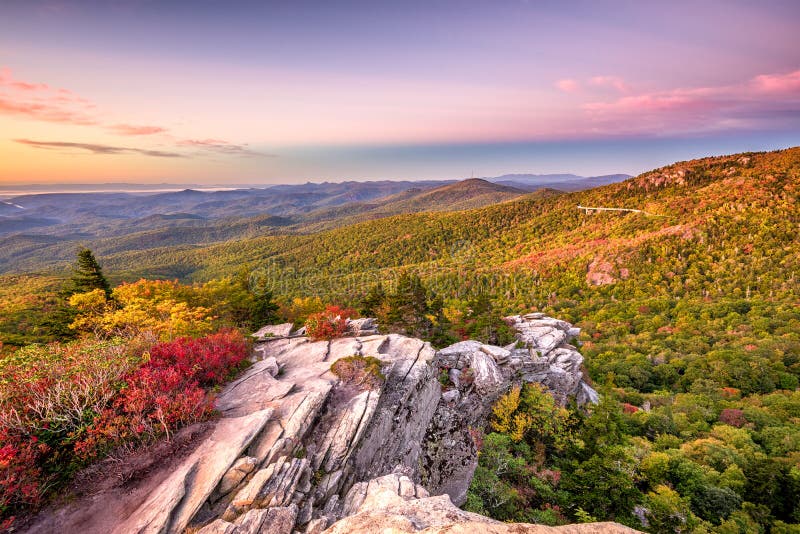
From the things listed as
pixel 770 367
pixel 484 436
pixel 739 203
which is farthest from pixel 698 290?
pixel 484 436

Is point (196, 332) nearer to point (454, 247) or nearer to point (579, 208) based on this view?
point (454, 247)

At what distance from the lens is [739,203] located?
117188 mm

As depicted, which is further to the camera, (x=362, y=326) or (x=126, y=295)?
(x=362, y=326)

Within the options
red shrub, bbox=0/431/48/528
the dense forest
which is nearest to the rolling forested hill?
the dense forest

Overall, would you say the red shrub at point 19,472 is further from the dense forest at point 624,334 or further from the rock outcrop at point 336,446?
the rock outcrop at point 336,446

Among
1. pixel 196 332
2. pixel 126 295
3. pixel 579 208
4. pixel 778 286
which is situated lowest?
pixel 778 286

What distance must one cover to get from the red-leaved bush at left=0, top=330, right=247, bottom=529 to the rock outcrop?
9.52 feet

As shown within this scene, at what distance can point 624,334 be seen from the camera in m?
79.4

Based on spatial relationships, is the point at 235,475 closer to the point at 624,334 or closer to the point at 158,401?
the point at 158,401

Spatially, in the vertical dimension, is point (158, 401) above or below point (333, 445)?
above

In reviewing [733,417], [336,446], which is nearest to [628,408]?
[733,417]

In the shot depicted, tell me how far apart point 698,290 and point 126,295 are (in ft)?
449

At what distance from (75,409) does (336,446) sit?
12655mm

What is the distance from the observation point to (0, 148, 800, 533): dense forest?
26844 mm
